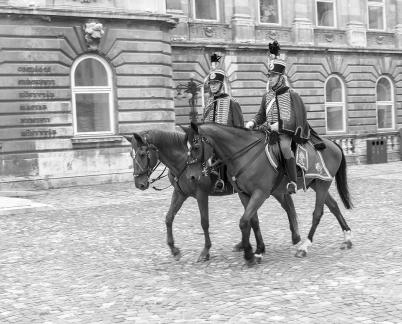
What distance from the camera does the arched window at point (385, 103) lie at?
2970cm

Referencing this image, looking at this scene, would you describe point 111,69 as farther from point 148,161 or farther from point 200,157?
point 200,157

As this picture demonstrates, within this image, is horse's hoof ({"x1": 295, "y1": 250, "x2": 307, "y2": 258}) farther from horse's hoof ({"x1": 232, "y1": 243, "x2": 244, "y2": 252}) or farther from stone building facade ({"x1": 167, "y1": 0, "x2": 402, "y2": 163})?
stone building facade ({"x1": 167, "y1": 0, "x2": 402, "y2": 163})

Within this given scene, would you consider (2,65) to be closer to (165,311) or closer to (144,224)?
(144,224)

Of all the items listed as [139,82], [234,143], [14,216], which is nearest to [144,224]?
[14,216]

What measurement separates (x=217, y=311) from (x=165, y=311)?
49 cm

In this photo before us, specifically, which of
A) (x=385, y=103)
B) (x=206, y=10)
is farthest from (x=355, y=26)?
(x=206, y=10)

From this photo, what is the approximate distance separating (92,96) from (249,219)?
13985mm

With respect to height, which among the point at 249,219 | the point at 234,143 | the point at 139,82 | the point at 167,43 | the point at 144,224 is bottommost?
the point at 144,224

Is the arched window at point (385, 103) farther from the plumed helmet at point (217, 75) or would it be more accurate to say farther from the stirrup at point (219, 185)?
the stirrup at point (219, 185)

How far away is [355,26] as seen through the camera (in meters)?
28.4

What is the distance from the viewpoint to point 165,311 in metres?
5.55

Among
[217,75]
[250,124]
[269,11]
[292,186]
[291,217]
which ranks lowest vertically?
[291,217]

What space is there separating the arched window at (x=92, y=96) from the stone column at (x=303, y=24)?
33.5 feet

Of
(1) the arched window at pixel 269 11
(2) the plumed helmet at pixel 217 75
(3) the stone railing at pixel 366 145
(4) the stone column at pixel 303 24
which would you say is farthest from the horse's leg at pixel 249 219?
(4) the stone column at pixel 303 24
